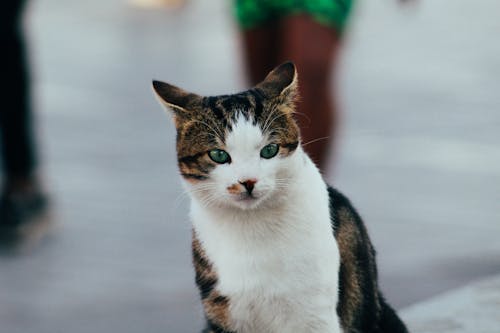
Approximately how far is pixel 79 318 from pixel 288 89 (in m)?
2.91

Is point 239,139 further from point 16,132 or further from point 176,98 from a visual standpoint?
point 16,132

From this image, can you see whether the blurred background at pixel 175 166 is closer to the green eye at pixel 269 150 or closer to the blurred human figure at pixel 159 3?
the green eye at pixel 269 150

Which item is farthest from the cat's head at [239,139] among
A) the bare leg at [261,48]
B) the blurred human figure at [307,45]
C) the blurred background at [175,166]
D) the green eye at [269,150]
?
the bare leg at [261,48]

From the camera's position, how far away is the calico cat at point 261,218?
70.7 inches

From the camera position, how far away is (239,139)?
1.78 m

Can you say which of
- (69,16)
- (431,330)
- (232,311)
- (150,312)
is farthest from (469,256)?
(69,16)

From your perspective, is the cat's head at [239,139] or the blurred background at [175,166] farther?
the blurred background at [175,166]

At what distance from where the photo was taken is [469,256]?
5.09 metres

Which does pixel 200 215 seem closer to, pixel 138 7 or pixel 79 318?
pixel 79 318

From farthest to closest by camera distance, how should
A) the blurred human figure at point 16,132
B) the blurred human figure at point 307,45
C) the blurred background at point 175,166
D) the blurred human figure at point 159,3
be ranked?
the blurred human figure at point 159,3, the blurred human figure at point 16,132, the blurred background at point 175,166, the blurred human figure at point 307,45

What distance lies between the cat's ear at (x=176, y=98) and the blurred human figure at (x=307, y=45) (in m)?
0.90

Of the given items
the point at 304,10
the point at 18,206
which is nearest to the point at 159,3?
the point at 18,206

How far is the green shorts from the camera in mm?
2857

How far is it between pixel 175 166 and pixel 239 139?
4.79 m
